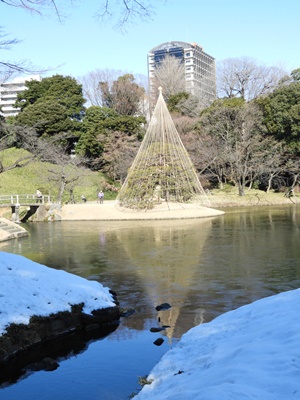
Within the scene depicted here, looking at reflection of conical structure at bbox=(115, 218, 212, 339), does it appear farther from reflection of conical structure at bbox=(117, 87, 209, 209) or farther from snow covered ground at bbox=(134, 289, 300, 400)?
reflection of conical structure at bbox=(117, 87, 209, 209)

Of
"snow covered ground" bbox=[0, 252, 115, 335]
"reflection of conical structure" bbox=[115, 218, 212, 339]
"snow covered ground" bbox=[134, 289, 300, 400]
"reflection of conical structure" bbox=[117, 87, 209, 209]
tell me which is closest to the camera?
"snow covered ground" bbox=[134, 289, 300, 400]

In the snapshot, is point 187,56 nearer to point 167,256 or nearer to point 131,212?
point 131,212

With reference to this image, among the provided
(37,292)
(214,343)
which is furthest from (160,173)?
(214,343)

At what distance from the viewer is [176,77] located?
59.9 metres

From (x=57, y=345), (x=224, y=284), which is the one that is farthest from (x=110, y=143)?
(x=57, y=345)

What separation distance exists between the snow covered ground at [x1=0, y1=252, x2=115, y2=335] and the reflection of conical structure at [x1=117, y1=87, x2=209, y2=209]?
64.5 ft

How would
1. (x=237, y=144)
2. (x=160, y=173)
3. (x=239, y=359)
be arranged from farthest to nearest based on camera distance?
1. (x=237, y=144)
2. (x=160, y=173)
3. (x=239, y=359)

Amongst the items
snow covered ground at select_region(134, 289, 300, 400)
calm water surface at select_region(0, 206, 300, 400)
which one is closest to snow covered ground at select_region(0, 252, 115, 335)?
calm water surface at select_region(0, 206, 300, 400)

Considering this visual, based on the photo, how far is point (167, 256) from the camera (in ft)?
47.1

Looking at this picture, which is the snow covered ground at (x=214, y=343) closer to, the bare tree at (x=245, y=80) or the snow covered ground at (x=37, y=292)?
the snow covered ground at (x=37, y=292)

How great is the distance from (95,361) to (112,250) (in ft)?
31.5

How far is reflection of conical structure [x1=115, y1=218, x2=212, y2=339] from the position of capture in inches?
371

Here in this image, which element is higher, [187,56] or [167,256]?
[187,56]

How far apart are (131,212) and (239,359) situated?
24.1 m
